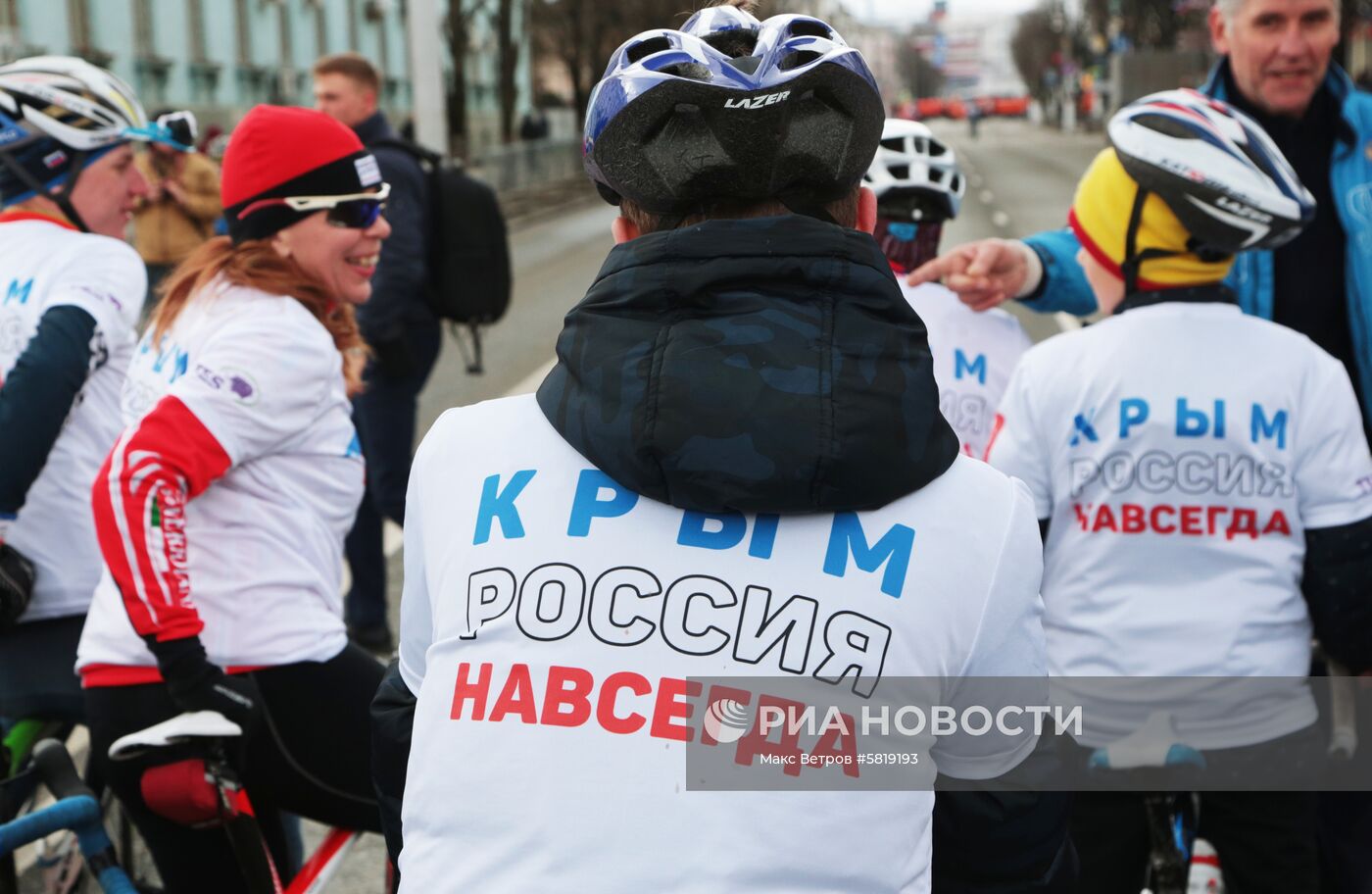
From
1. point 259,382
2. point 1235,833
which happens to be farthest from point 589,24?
point 1235,833

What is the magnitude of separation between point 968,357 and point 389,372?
3772 mm

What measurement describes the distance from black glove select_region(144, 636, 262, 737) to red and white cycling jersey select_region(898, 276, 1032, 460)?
164cm

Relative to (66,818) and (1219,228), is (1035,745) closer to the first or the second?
(1219,228)

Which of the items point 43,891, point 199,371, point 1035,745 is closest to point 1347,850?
point 1035,745

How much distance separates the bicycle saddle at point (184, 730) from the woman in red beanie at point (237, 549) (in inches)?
1.0

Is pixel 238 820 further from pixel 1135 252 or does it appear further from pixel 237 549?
pixel 1135 252

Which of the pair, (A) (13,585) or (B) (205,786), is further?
(A) (13,585)

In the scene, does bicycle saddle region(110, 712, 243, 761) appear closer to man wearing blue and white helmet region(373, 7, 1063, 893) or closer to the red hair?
the red hair

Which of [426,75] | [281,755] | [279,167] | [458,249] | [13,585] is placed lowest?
[426,75]

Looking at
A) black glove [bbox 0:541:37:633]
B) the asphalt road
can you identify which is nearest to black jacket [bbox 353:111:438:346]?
the asphalt road

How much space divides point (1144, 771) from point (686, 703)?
1.40 metres

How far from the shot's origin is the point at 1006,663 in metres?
1.58

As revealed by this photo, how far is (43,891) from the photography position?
3854 mm

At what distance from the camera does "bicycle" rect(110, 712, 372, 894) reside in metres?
2.58
